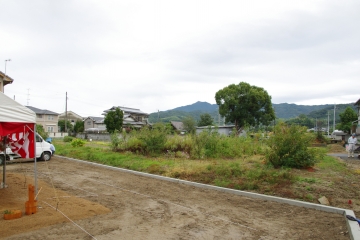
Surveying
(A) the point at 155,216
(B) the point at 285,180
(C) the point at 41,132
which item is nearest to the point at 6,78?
(C) the point at 41,132

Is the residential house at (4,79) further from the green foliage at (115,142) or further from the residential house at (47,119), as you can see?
the residential house at (47,119)

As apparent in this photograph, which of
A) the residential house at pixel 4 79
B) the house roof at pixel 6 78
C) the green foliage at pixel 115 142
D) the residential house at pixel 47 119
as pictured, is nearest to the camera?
the green foliage at pixel 115 142

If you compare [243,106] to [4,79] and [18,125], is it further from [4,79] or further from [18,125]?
[18,125]

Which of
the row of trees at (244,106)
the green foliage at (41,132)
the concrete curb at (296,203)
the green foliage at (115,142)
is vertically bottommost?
the concrete curb at (296,203)

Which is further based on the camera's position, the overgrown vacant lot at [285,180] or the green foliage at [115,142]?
the green foliage at [115,142]

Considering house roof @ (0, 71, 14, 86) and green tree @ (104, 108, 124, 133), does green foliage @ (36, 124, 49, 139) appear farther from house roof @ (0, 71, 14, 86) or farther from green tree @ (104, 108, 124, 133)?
green tree @ (104, 108, 124, 133)

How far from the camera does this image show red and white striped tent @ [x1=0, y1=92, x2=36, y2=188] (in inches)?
235

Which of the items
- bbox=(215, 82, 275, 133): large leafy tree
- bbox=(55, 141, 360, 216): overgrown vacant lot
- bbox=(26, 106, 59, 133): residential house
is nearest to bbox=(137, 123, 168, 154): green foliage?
bbox=(55, 141, 360, 216): overgrown vacant lot

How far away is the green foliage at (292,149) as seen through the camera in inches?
421

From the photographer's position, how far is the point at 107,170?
12.6 m

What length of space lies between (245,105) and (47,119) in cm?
3619

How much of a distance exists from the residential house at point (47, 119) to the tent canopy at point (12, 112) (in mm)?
48166

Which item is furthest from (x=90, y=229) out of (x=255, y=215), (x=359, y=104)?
(x=359, y=104)

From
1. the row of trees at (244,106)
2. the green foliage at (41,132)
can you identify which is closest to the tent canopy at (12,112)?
the green foliage at (41,132)
